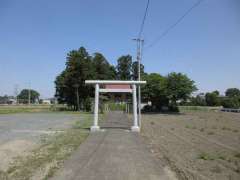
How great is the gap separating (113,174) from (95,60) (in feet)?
184

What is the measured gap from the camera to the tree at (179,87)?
46594mm

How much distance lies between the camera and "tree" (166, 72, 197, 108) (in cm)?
4659

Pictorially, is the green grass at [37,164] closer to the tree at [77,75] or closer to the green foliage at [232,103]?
the tree at [77,75]

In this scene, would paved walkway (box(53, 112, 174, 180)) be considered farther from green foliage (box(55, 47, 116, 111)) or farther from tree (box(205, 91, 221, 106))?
tree (box(205, 91, 221, 106))

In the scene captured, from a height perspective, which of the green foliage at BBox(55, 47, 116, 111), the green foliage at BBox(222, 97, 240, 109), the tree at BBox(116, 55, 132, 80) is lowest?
the green foliage at BBox(222, 97, 240, 109)

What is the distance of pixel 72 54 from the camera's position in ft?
175

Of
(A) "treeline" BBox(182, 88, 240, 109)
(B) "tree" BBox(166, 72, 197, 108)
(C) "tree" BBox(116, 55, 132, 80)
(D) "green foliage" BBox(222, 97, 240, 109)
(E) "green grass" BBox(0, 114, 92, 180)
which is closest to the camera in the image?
(E) "green grass" BBox(0, 114, 92, 180)

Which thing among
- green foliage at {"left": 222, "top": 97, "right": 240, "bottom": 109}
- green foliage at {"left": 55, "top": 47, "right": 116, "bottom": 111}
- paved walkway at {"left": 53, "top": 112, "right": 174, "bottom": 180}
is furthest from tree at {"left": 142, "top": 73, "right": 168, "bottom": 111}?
green foliage at {"left": 222, "top": 97, "right": 240, "bottom": 109}

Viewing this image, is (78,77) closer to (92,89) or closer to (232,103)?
(92,89)

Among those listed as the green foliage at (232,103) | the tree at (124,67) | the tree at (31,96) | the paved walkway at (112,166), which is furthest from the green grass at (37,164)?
the tree at (31,96)

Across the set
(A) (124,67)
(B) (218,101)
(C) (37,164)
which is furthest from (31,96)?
(C) (37,164)

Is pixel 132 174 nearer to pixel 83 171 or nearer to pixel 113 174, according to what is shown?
pixel 113 174

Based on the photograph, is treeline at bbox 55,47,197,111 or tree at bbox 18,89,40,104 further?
tree at bbox 18,89,40,104

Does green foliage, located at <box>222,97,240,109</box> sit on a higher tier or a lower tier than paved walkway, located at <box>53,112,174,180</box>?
higher
